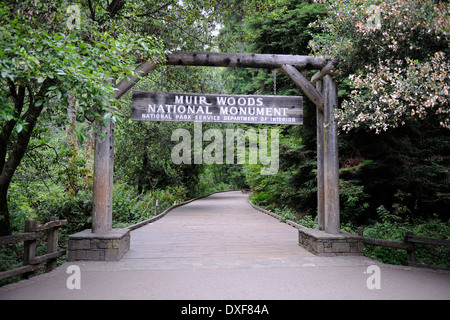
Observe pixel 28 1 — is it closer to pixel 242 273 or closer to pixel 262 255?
pixel 242 273

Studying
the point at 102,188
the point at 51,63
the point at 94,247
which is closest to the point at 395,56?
the point at 51,63

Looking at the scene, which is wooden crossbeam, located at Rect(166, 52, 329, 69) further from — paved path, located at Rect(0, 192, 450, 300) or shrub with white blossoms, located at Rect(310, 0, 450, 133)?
paved path, located at Rect(0, 192, 450, 300)

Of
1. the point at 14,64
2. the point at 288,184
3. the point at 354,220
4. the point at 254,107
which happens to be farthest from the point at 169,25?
the point at 354,220

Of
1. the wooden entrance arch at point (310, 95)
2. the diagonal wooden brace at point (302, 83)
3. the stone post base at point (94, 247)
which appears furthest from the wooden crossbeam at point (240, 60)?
the stone post base at point (94, 247)

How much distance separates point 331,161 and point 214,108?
297 cm

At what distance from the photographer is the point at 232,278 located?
5359 mm

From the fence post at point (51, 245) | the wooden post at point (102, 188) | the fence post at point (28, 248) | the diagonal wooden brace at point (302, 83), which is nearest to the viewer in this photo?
the fence post at point (28, 248)

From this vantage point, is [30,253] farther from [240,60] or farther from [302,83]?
[302,83]

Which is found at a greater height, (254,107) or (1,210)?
(254,107)

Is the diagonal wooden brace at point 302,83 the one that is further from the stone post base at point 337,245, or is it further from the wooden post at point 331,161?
the stone post base at point 337,245

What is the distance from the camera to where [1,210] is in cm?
735

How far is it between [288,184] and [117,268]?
30.3 feet

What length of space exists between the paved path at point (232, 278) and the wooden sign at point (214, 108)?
3.10 metres

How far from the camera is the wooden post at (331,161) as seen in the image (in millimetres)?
7223
